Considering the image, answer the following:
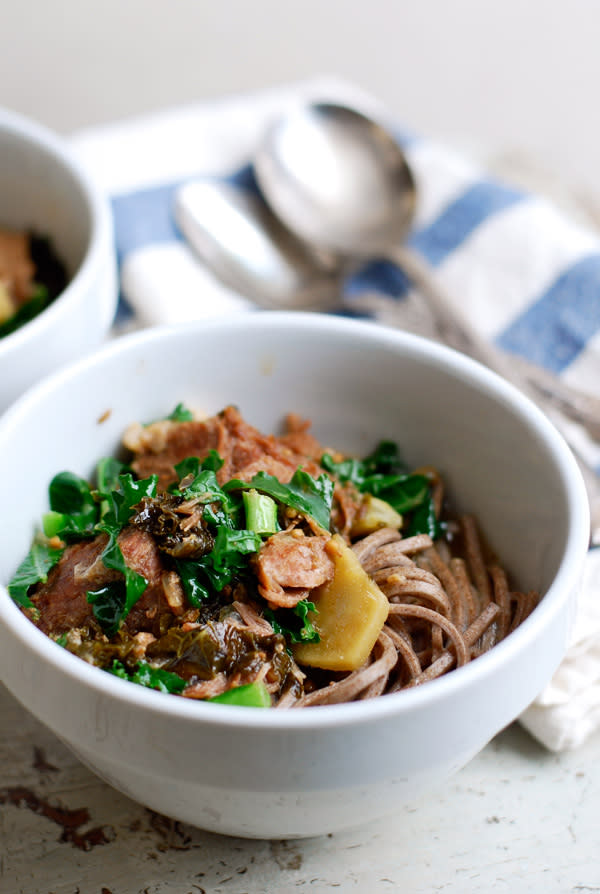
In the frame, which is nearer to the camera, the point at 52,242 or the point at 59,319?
the point at 59,319

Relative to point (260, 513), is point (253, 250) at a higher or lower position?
lower

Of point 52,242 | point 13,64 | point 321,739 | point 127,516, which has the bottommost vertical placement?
point 13,64

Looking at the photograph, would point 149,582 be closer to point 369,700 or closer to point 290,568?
point 290,568

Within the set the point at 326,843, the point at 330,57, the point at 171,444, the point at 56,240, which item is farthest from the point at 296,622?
the point at 330,57

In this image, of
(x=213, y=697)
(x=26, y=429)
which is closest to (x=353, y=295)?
(x=26, y=429)

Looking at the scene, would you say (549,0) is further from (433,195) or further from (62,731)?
(62,731)

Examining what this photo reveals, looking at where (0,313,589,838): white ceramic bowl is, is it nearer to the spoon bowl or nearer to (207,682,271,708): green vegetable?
(207,682,271,708): green vegetable
